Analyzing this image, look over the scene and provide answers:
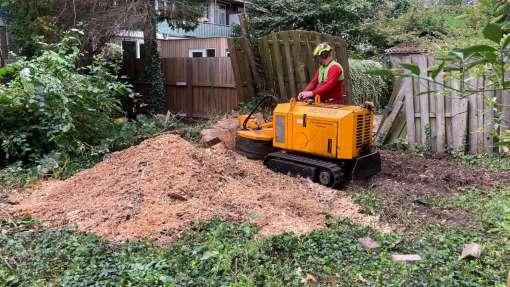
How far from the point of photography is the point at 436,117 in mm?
8430

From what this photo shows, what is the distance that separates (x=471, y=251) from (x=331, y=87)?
3.48m

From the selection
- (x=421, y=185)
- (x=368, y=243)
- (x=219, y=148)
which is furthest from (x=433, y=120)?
(x=368, y=243)

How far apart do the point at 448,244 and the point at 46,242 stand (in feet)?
12.6

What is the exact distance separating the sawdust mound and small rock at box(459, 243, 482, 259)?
1194mm

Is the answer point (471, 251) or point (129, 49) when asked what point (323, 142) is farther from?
point (129, 49)

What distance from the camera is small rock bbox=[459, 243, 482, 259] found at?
4031 millimetres

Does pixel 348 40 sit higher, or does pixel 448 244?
pixel 348 40

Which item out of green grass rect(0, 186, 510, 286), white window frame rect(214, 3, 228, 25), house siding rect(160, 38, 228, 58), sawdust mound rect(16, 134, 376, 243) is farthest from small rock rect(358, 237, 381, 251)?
white window frame rect(214, 3, 228, 25)

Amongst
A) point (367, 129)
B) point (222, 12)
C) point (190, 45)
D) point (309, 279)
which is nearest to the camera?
point (309, 279)

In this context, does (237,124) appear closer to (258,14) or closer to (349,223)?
(349,223)

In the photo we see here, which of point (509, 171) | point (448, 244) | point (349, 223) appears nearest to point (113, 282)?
point (349, 223)

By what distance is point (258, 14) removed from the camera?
2289 centimetres

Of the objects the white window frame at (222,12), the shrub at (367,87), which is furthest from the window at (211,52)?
the shrub at (367,87)

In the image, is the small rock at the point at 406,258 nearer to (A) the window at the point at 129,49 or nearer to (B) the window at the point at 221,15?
(A) the window at the point at 129,49
